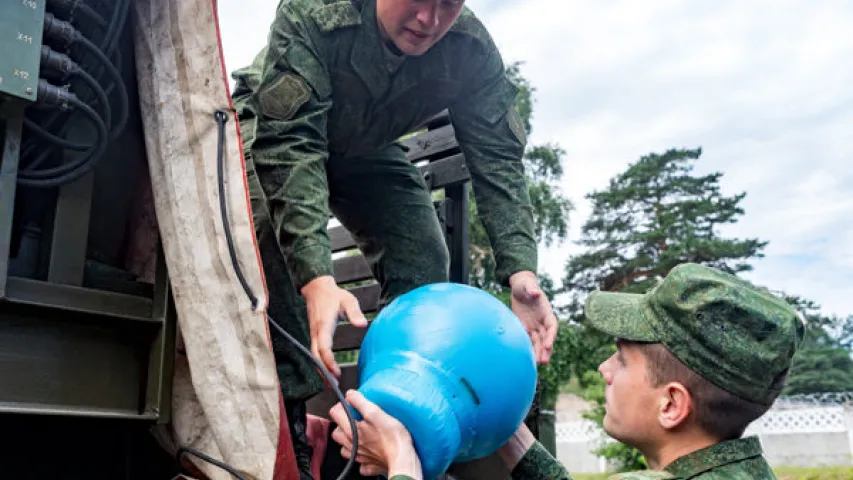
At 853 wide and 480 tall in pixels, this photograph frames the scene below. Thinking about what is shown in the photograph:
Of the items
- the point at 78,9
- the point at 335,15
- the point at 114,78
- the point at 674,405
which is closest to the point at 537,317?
the point at 674,405

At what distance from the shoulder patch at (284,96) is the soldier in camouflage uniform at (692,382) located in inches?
41.0

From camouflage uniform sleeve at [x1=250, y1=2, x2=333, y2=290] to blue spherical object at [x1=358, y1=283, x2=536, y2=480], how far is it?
420 mm

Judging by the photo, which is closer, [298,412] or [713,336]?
[713,336]

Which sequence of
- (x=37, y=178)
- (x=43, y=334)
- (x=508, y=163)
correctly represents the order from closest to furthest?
1. (x=43, y=334)
2. (x=37, y=178)
3. (x=508, y=163)

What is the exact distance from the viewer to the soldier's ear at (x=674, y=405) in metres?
1.76

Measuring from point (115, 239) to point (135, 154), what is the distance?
0.26 meters

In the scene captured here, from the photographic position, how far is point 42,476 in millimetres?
2059

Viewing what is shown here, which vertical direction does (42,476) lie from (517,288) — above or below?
below

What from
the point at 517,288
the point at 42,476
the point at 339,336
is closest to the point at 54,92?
the point at 42,476

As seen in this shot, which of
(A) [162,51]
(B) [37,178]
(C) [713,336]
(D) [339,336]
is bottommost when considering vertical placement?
(D) [339,336]

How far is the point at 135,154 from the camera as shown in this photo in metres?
2.34

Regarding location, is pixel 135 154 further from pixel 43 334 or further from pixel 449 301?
pixel 449 301

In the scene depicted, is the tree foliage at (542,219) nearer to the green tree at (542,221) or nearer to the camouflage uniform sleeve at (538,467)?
the green tree at (542,221)

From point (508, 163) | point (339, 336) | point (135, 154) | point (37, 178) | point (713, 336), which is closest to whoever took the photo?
point (713, 336)
